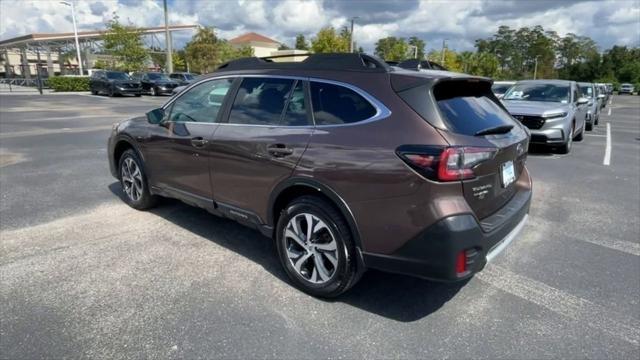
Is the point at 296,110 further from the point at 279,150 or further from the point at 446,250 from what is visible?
the point at 446,250

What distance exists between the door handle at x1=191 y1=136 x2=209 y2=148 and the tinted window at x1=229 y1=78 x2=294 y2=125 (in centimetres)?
36

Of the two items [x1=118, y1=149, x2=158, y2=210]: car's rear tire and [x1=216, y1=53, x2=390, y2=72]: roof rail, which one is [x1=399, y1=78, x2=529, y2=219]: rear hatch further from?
[x1=118, y1=149, x2=158, y2=210]: car's rear tire

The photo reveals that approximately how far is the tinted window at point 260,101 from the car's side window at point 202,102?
0.24 meters

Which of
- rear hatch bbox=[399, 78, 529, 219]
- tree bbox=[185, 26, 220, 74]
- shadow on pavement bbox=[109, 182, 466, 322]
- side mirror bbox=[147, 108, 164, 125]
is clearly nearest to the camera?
rear hatch bbox=[399, 78, 529, 219]

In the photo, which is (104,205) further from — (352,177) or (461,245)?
(461,245)

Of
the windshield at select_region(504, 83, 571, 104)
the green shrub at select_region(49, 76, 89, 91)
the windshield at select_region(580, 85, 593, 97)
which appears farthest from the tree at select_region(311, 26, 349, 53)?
the windshield at select_region(504, 83, 571, 104)

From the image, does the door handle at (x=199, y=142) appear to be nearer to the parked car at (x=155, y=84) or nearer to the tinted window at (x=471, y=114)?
the tinted window at (x=471, y=114)

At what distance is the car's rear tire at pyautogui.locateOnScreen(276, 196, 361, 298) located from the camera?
2.99 m

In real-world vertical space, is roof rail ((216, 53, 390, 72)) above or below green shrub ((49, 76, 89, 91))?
below

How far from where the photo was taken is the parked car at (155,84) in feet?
97.8

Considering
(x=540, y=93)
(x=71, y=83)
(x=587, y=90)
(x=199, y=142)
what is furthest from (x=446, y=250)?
(x=71, y=83)

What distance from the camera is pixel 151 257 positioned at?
3.88 meters

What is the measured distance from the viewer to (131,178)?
200 inches

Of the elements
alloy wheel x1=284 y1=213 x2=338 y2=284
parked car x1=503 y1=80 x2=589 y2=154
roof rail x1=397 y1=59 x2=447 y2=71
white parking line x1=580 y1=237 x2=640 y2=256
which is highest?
roof rail x1=397 y1=59 x2=447 y2=71
